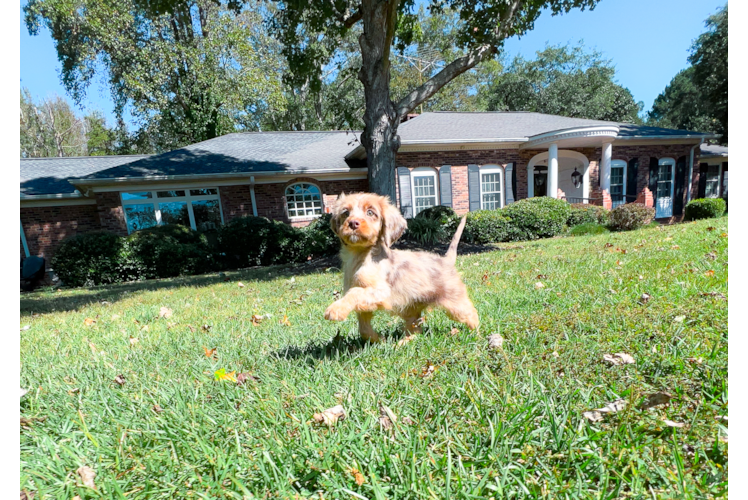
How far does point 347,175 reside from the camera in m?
17.3

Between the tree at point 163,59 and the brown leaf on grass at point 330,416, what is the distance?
2257 cm

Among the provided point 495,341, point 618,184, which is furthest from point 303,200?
point 618,184

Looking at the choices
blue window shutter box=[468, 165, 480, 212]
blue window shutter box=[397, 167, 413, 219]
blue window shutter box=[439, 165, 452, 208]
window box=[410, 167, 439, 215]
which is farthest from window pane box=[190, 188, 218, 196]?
blue window shutter box=[468, 165, 480, 212]

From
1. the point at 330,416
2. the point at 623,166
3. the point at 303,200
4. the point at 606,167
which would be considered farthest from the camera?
the point at 623,166

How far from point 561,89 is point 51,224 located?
39026 millimetres

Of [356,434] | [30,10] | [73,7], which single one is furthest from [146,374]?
[30,10]

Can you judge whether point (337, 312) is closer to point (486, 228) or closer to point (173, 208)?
point (486, 228)

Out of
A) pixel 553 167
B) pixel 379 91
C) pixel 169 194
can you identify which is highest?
pixel 379 91

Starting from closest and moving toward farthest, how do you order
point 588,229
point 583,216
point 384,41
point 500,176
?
point 384,41 → point 588,229 → point 583,216 → point 500,176

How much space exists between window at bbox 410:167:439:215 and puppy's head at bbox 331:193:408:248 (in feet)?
47.6

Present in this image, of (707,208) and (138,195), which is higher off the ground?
(138,195)

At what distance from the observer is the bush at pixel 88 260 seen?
1178 centimetres

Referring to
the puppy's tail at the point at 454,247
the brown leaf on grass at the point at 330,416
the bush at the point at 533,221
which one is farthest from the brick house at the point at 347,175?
the brown leaf on grass at the point at 330,416

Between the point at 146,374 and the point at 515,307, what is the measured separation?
3331 millimetres
